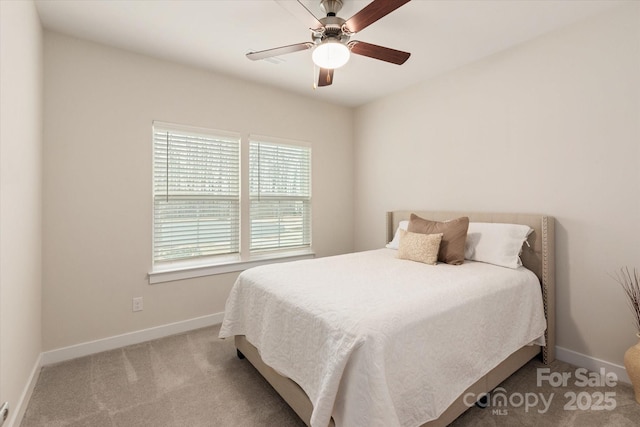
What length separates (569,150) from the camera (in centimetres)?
230

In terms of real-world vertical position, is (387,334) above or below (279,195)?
below

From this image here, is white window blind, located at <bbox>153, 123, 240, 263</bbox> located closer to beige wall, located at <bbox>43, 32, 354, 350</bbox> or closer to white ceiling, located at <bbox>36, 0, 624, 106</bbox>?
beige wall, located at <bbox>43, 32, 354, 350</bbox>

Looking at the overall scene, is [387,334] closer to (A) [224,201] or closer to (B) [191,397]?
(B) [191,397]

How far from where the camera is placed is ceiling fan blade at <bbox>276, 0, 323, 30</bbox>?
1623 millimetres

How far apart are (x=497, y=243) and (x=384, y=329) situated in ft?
5.36

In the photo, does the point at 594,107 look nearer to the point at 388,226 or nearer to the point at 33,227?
the point at 388,226

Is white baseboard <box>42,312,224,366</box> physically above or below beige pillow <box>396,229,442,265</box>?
below

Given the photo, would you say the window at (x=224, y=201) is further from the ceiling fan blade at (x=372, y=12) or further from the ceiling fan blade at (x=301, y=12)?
the ceiling fan blade at (x=372, y=12)

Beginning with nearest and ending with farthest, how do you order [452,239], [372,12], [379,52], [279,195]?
1. [372,12]
2. [379,52]
3. [452,239]
4. [279,195]

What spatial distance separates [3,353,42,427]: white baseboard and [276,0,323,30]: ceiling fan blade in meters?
2.63

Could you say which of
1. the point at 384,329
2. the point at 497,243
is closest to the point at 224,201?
the point at 384,329

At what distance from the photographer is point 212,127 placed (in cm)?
310

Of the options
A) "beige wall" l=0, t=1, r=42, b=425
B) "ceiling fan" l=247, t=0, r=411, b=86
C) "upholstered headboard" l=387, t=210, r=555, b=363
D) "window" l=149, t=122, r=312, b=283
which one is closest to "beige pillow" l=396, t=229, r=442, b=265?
"upholstered headboard" l=387, t=210, r=555, b=363

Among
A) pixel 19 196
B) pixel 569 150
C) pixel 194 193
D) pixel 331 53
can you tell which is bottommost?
pixel 19 196
